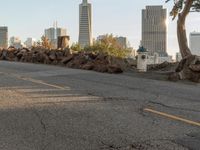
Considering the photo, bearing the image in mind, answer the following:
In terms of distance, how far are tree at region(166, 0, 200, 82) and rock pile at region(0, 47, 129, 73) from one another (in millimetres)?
3151

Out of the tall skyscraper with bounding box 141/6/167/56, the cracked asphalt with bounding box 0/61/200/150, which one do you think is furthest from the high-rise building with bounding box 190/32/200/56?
the cracked asphalt with bounding box 0/61/200/150

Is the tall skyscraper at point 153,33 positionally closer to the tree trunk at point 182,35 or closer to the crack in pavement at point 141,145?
the tree trunk at point 182,35

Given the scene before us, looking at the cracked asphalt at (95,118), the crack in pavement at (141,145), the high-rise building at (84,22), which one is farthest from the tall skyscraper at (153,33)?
the crack in pavement at (141,145)

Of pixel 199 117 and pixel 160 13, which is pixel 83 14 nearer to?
pixel 160 13

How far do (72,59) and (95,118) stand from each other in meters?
17.7

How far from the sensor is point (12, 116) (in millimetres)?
9531

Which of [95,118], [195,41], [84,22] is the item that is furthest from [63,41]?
[84,22]

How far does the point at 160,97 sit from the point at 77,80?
484 cm

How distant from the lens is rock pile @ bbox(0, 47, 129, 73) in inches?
922

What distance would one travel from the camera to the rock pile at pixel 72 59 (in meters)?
23.4

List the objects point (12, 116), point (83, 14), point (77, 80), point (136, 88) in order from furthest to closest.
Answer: point (83, 14)
point (77, 80)
point (136, 88)
point (12, 116)

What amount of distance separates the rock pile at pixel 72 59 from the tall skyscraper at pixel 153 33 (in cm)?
7586

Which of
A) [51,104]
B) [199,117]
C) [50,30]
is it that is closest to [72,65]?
[51,104]

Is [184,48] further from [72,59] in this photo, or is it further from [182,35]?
[72,59]
